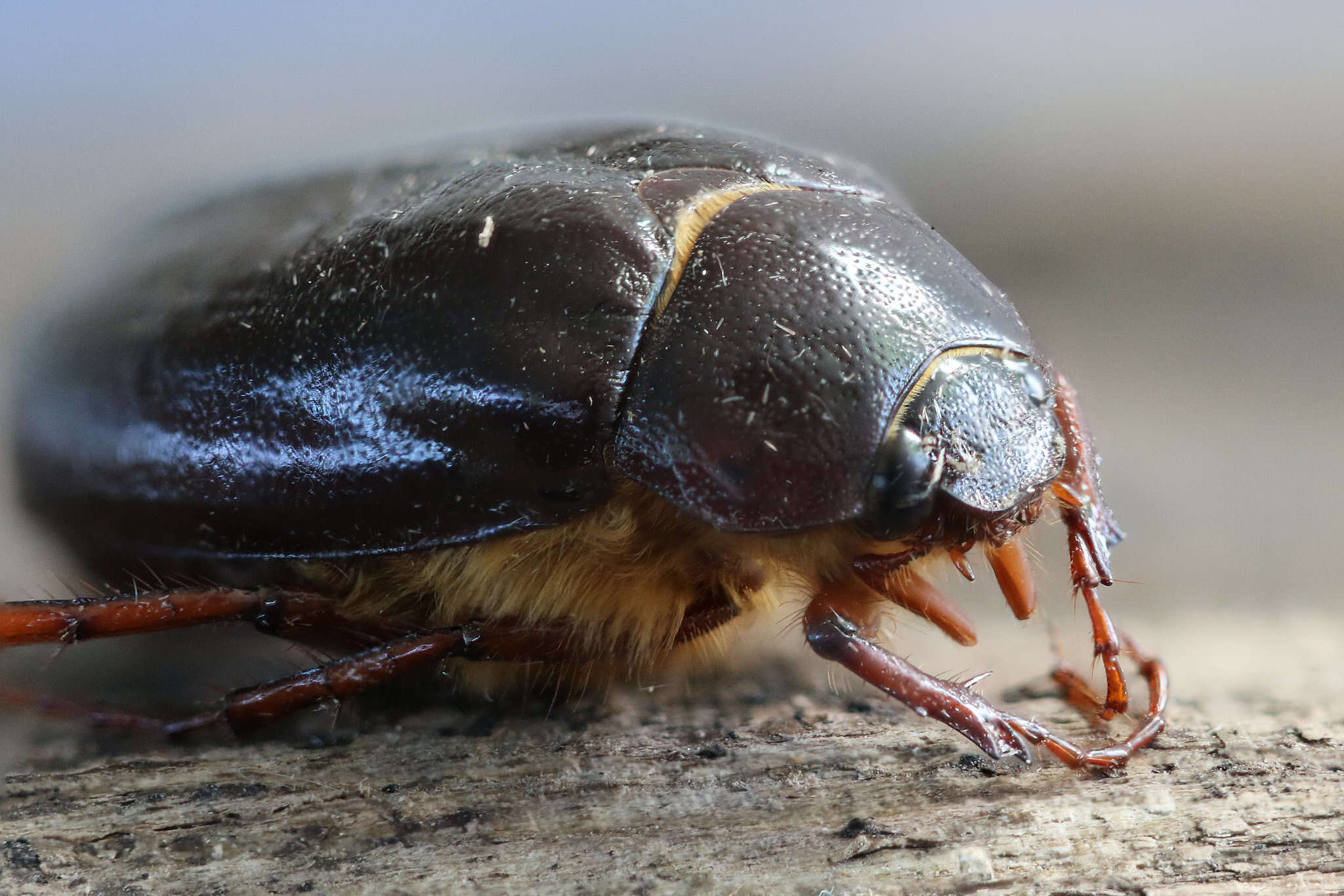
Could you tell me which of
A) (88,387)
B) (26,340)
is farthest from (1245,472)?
(26,340)

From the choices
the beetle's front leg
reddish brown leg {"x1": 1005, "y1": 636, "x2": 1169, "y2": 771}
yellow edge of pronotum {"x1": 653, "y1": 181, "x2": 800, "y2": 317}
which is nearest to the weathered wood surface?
reddish brown leg {"x1": 1005, "y1": 636, "x2": 1169, "y2": 771}

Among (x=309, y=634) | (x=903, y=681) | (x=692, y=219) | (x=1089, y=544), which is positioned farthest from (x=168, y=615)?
(x=1089, y=544)

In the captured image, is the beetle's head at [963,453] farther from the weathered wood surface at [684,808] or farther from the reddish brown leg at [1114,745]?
the weathered wood surface at [684,808]

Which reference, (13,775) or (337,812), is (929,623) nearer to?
(337,812)

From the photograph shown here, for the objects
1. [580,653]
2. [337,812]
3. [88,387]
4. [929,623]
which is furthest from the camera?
[88,387]

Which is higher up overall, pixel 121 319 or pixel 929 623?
pixel 121 319

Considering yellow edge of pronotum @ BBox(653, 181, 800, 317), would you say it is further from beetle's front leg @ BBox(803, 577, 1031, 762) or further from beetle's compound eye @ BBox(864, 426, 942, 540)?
beetle's front leg @ BBox(803, 577, 1031, 762)

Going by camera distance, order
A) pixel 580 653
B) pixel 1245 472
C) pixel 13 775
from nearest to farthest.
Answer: pixel 13 775 < pixel 580 653 < pixel 1245 472
